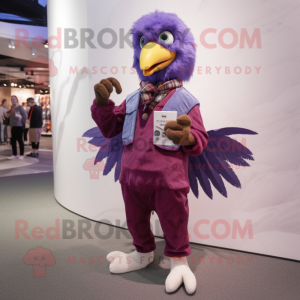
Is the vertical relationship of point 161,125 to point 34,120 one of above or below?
above

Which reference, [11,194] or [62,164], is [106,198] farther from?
[11,194]

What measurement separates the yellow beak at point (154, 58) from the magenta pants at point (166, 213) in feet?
2.03

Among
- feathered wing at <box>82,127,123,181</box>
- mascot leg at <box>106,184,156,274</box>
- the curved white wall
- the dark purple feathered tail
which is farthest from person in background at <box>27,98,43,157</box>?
→ mascot leg at <box>106,184,156,274</box>

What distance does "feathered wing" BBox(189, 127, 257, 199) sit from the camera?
183cm

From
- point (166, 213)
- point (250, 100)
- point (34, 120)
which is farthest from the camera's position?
point (34, 120)

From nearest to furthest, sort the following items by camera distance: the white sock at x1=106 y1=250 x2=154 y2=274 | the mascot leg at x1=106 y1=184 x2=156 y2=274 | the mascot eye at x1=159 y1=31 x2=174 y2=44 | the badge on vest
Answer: the badge on vest → the mascot eye at x1=159 y1=31 x2=174 y2=44 → the mascot leg at x1=106 y1=184 x2=156 y2=274 → the white sock at x1=106 y1=250 x2=154 y2=274

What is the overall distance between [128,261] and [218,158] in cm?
83

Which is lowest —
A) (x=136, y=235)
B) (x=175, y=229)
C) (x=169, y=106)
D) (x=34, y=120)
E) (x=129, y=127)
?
(x=136, y=235)

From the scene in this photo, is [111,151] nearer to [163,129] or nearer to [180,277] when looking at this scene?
[163,129]

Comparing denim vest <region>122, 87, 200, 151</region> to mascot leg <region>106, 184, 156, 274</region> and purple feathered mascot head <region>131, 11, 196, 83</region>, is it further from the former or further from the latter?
mascot leg <region>106, 184, 156, 274</region>

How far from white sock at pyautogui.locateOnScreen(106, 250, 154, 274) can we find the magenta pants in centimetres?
17

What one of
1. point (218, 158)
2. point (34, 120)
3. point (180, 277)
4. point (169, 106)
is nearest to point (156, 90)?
point (169, 106)

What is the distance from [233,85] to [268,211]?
2.87 feet

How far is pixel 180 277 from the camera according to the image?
1.64m
